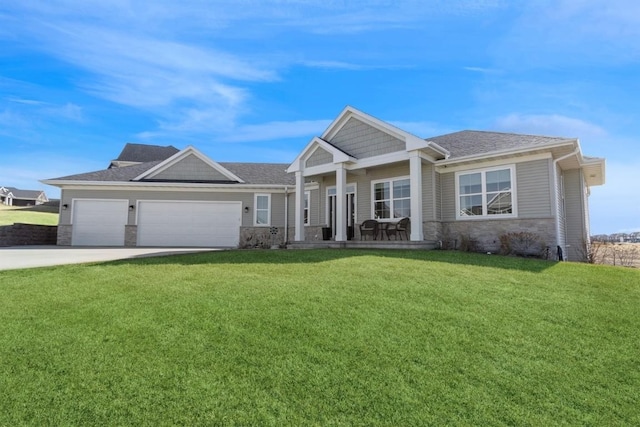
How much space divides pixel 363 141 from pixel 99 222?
14.2 meters

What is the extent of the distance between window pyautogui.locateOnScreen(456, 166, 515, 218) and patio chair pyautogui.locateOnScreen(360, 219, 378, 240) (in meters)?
3.02

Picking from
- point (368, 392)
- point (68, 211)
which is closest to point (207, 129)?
point (68, 211)

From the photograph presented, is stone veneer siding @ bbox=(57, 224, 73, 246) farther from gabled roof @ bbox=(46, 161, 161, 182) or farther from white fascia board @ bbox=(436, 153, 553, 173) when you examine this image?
white fascia board @ bbox=(436, 153, 553, 173)

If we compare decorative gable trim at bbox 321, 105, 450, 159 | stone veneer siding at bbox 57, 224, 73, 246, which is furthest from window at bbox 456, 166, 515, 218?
stone veneer siding at bbox 57, 224, 73, 246

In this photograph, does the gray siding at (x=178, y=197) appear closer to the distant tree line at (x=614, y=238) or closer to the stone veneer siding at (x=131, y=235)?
the stone veneer siding at (x=131, y=235)

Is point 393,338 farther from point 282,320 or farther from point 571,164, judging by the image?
point 571,164

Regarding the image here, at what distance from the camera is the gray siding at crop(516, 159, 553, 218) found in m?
11.2

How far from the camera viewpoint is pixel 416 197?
40.4 feet

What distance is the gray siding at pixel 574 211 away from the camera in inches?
535

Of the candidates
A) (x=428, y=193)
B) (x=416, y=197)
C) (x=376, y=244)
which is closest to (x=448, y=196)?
(x=428, y=193)

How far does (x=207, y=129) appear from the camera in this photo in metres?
22.4

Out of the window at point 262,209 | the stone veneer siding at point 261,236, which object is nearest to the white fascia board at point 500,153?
the stone veneer siding at point 261,236

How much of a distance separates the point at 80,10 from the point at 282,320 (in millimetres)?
11079

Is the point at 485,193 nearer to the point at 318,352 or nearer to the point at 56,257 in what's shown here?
the point at 318,352
